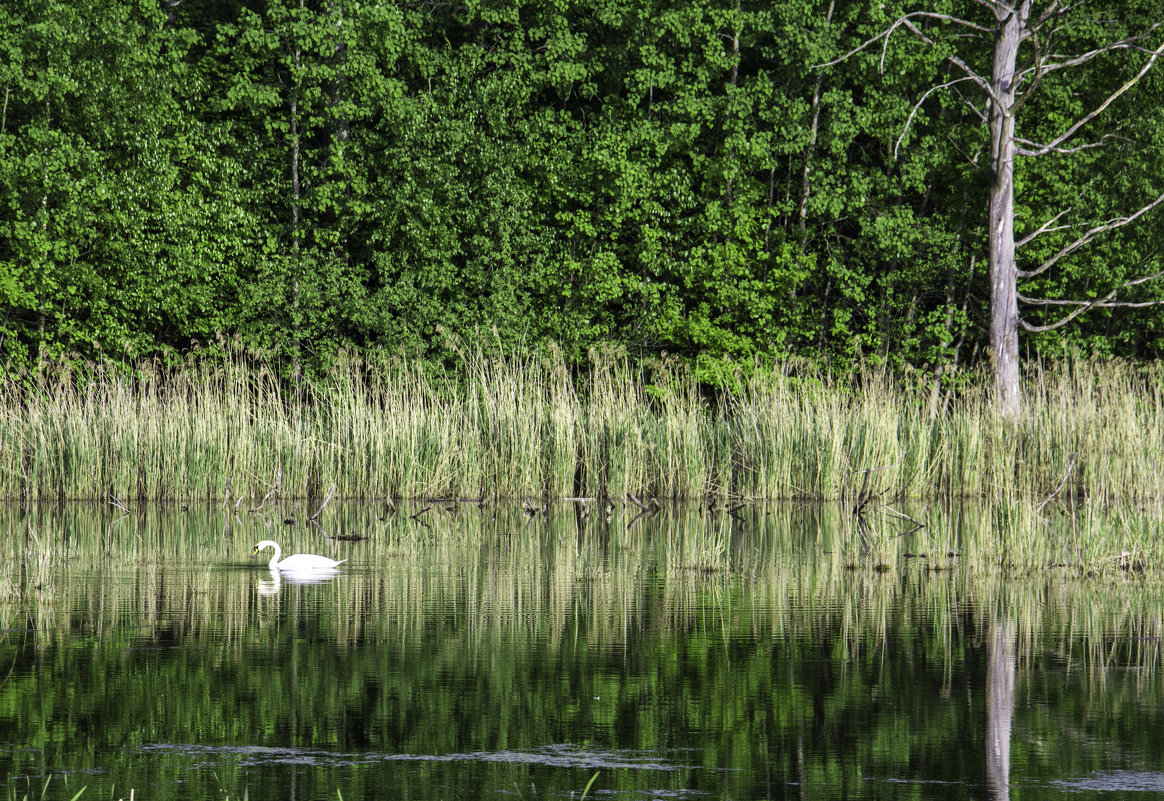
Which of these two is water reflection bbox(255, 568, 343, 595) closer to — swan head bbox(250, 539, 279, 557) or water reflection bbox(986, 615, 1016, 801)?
swan head bbox(250, 539, 279, 557)

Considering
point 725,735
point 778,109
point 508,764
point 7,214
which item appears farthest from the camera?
point 778,109

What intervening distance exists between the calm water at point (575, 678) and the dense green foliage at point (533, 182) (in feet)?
51.5

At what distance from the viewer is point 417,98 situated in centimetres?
2562

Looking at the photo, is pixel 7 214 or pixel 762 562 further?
pixel 7 214

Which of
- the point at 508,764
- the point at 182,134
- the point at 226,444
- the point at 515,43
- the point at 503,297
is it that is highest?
the point at 515,43

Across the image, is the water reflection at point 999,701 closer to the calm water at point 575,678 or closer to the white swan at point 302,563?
the calm water at point 575,678

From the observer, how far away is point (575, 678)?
5574 mm

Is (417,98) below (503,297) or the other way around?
the other way around

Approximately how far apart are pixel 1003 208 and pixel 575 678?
16.3 metres

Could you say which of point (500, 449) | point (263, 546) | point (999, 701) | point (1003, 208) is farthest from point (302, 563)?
point (1003, 208)

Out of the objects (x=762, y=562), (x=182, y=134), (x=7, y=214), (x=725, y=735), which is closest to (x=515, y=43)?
(x=182, y=134)

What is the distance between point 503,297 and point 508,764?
833 inches

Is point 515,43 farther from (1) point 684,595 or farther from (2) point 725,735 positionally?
(2) point 725,735

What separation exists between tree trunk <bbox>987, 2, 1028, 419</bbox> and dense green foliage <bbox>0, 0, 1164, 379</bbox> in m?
3.53
